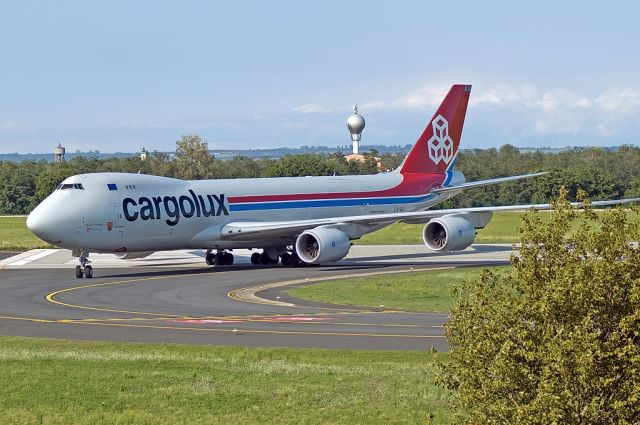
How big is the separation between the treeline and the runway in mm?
54132

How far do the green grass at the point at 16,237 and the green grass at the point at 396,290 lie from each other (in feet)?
107

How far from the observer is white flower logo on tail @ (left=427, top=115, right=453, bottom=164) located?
64.8 meters

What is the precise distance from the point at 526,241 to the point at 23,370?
14680 mm

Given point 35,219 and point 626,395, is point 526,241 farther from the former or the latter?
point 35,219

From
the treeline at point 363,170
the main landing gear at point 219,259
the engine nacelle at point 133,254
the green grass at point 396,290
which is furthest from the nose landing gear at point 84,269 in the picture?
the treeline at point 363,170

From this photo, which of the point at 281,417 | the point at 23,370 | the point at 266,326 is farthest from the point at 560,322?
the point at 266,326

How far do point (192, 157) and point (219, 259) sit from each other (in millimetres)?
103240

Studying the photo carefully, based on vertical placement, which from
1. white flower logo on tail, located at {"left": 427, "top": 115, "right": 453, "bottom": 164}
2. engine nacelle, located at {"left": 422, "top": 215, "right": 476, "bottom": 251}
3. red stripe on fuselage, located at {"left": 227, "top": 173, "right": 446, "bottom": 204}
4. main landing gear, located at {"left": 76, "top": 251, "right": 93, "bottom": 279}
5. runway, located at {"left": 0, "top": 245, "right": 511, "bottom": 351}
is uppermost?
white flower logo on tail, located at {"left": 427, "top": 115, "right": 453, "bottom": 164}

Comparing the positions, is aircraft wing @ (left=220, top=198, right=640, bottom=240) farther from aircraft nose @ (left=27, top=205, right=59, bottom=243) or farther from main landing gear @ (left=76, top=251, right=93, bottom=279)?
aircraft nose @ (left=27, top=205, right=59, bottom=243)

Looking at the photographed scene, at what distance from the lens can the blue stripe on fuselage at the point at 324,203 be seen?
5566 centimetres

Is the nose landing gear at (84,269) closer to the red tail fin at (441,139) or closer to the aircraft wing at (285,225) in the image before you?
the aircraft wing at (285,225)

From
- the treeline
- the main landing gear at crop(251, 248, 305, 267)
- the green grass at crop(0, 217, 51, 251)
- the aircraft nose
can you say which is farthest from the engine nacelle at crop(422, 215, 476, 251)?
the treeline

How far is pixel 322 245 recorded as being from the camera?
51.9 metres

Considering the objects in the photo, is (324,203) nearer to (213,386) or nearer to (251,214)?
(251,214)
